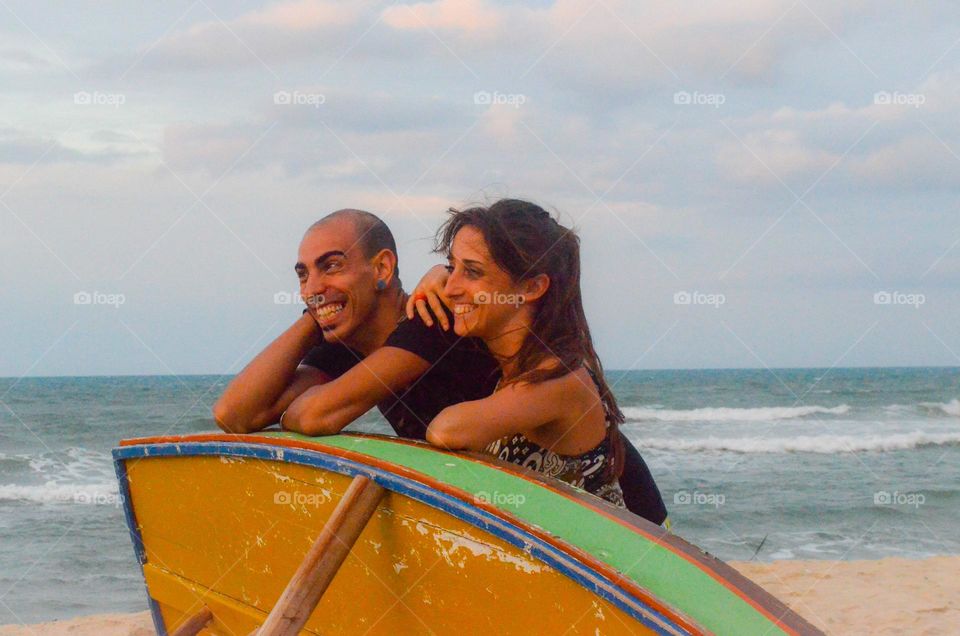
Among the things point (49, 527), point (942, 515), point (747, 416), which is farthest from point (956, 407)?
point (49, 527)

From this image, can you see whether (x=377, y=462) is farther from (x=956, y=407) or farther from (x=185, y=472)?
(x=956, y=407)

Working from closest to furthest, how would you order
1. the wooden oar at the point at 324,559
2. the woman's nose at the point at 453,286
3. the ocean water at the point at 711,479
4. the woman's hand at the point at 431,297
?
the wooden oar at the point at 324,559 → the woman's nose at the point at 453,286 → the woman's hand at the point at 431,297 → the ocean water at the point at 711,479

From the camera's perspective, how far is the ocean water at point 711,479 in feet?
31.1

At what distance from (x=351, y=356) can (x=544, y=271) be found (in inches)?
34.0

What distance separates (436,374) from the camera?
10.1 ft

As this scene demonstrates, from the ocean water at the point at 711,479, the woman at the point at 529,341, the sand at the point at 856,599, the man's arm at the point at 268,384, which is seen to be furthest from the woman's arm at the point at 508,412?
the ocean water at the point at 711,479

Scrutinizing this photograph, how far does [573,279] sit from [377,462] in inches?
30.3

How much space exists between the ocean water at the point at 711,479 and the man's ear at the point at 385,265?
5720 millimetres

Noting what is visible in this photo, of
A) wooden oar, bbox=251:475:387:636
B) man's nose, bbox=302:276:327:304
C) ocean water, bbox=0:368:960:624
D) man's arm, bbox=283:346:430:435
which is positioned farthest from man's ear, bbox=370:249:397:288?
ocean water, bbox=0:368:960:624

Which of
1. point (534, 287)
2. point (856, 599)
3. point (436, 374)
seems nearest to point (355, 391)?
point (436, 374)

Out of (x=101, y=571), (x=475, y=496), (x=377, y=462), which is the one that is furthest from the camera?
(x=101, y=571)

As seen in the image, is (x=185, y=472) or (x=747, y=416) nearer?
(x=185, y=472)

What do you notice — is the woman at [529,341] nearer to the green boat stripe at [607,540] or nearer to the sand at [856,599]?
the green boat stripe at [607,540]

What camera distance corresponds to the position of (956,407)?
1073 inches
